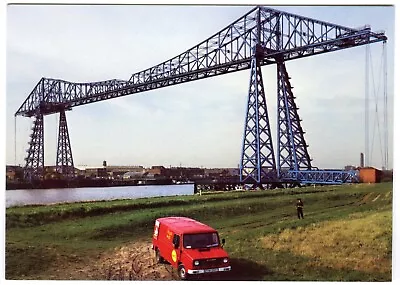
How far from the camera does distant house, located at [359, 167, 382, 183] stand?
366 centimetres

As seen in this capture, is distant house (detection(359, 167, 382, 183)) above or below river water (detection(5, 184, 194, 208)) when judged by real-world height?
above

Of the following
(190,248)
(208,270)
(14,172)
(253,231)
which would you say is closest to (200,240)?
(190,248)

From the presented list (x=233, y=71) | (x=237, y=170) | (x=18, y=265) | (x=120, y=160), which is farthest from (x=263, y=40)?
(x=18, y=265)

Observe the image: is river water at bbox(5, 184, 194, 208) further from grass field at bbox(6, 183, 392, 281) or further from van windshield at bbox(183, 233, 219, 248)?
van windshield at bbox(183, 233, 219, 248)

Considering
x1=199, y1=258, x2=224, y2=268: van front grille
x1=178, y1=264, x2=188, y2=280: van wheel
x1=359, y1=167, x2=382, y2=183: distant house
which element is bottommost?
x1=178, y1=264, x2=188, y2=280: van wheel

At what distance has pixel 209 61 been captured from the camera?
3.88m

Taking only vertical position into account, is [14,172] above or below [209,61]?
below

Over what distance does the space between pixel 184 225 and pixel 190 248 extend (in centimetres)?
20

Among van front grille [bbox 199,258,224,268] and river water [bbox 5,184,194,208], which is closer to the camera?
van front grille [bbox 199,258,224,268]

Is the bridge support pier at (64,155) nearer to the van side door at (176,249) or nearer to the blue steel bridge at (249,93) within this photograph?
the blue steel bridge at (249,93)

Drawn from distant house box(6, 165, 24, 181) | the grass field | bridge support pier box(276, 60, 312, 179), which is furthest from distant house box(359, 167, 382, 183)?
distant house box(6, 165, 24, 181)

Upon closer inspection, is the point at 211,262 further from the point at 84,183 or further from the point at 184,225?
the point at 84,183

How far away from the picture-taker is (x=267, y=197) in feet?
12.7

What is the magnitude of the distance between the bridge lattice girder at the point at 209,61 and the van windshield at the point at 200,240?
1.13 meters
